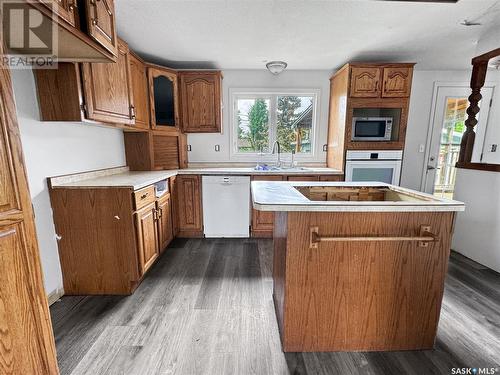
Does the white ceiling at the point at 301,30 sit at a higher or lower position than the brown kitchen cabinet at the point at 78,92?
higher

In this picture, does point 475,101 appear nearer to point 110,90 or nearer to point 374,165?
point 374,165

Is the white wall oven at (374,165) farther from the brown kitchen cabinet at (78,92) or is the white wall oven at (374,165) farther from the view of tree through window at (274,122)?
the brown kitchen cabinet at (78,92)

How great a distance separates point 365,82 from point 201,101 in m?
2.11

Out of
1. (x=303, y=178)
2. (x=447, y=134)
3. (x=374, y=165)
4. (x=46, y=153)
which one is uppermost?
(x=447, y=134)

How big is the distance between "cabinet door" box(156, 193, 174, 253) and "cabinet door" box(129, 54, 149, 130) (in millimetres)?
879

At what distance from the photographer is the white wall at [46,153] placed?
5.36 feet

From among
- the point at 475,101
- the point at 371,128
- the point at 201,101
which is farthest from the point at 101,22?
the point at 475,101

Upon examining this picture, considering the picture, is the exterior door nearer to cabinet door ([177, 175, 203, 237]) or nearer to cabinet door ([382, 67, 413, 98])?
cabinet door ([382, 67, 413, 98])

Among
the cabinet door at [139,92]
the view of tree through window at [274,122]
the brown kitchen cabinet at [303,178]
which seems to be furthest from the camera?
the view of tree through window at [274,122]

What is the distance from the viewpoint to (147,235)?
220cm

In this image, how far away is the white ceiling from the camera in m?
1.88

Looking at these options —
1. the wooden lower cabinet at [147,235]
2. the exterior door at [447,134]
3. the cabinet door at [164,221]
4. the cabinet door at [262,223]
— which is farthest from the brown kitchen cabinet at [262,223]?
the exterior door at [447,134]

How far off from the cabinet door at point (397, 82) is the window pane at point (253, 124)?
1572 millimetres

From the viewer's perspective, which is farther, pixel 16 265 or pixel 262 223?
pixel 262 223
